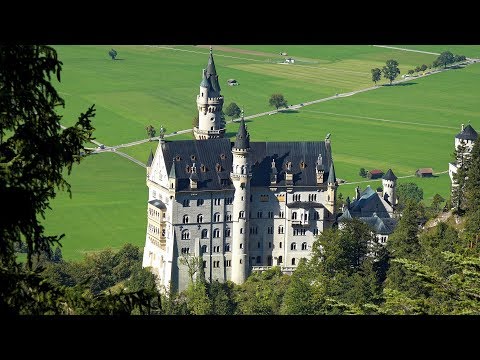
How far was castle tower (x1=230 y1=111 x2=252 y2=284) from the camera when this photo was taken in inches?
4161

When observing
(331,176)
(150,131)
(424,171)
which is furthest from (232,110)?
(331,176)

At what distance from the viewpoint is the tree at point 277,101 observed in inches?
7175

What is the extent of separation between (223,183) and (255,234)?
592 centimetres

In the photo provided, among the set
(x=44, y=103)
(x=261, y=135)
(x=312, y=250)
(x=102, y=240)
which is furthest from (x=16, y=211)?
(x=261, y=135)

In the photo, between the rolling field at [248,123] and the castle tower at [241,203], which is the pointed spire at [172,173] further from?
the rolling field at [248,123]

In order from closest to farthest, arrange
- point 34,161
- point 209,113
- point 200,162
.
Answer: point 34,161 → point 200,162 → point 209,113

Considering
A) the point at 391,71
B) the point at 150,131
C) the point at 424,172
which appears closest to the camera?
the point at 424,172

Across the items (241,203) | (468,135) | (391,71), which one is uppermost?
(391,71)

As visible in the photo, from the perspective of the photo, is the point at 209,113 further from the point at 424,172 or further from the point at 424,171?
the point at 424,171

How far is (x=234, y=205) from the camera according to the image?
107250 mm

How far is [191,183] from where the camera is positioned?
104 metres

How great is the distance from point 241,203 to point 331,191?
762 centimetres
